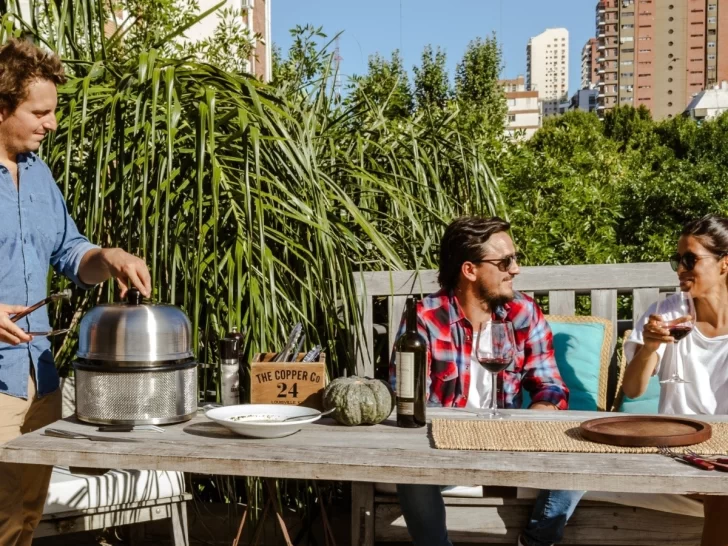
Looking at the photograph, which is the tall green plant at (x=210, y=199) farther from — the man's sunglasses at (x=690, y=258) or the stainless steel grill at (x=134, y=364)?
the man's sunglasses at (x=690, y=258)

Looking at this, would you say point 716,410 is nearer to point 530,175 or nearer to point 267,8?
point 530,175

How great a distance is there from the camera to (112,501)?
264cm

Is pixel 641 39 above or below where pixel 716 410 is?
above

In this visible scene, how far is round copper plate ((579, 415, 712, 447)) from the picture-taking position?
1853 millimetres

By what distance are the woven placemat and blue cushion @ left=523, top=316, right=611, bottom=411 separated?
1.00 meters

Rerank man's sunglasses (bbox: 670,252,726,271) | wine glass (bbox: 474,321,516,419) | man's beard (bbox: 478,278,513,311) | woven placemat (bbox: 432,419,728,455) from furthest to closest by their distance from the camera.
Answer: man's beard (bbox: 478,278,513,311)
man's sunglasses (bbox: 670,252,726,271)
wine glass (bbox: 474,321,516,419)
woven placemat (bbox: 432,419,728,455)

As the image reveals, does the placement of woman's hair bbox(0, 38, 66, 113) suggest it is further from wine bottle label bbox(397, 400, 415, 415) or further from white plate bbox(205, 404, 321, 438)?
wine bottle label bbox(397, 400, 415, 415)

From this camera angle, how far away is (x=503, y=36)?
61.5ft

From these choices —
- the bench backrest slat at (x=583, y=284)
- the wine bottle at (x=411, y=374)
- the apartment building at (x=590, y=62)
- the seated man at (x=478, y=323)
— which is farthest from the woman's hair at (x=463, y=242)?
A: the apartment building at (x=590, y=62)

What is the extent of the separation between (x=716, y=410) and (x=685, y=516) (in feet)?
1.20

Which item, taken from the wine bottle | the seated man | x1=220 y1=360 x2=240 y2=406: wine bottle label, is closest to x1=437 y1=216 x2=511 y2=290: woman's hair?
the seated man

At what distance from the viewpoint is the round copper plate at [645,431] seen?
1.85 meters

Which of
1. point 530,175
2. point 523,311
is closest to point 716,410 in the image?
point 523,311

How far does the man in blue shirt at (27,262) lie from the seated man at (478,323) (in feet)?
3.23
